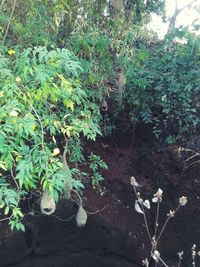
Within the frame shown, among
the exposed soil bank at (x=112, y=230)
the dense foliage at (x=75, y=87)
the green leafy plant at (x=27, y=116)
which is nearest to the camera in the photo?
the green leafy plant at (x=27, y=116)

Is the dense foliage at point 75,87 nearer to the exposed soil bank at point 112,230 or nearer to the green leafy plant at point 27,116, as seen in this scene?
the green leafy plant at point 27,116

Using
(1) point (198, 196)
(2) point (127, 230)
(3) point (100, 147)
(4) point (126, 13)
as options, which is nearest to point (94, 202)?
(2) point (127, 230)

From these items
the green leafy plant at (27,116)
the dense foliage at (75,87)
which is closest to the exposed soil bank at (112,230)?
the dense foliage at (75,87)

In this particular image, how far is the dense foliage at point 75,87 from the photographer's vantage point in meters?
2.14

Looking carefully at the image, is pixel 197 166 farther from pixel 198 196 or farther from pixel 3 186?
pixel 3 186

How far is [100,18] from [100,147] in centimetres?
148

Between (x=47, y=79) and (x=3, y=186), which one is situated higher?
(x=47, y=79)

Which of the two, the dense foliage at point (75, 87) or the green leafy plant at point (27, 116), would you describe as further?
the dense foliage at point (75, 87)

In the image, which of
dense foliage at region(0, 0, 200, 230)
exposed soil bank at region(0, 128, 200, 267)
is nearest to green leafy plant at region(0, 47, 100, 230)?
dense foliage at region(0, 0, 200, 230)

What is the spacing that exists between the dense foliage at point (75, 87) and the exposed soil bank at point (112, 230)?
Result: 26 cm

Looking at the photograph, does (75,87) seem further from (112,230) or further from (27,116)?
(112,230)

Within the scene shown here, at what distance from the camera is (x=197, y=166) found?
4.19 m

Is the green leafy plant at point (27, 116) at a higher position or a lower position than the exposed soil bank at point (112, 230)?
higher

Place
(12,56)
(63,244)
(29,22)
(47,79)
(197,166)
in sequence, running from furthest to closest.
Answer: (197,166) → (63,244) → (29,22) → (12,56) → (47,79)
